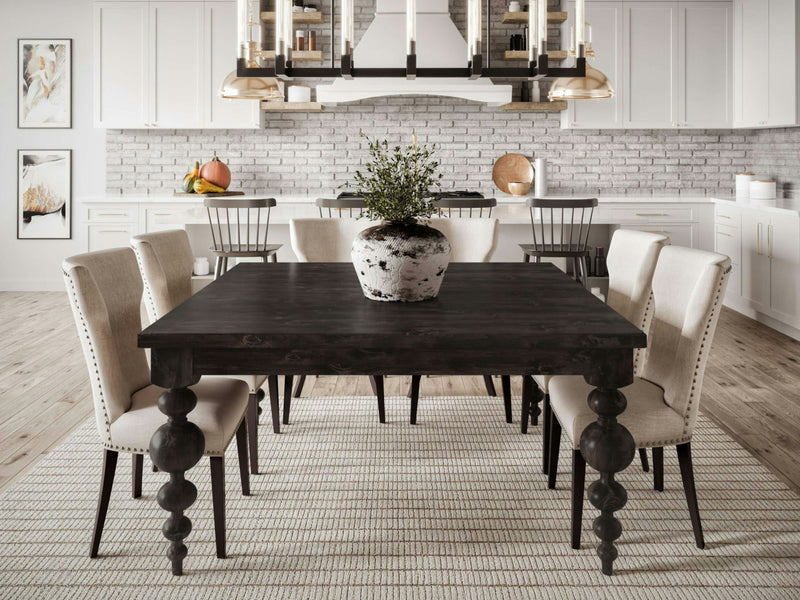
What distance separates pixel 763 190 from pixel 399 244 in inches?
176

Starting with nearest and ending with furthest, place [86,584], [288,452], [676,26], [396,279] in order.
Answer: [86,584], [396,279], [288,452], [676,26]

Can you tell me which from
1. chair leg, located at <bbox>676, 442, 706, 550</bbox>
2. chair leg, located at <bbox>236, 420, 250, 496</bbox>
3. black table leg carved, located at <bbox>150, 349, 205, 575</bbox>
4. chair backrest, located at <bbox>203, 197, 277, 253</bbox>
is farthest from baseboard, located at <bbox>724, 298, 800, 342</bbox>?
black table leg carved, located at <bbox>150, 349, 205, 575</bbox>

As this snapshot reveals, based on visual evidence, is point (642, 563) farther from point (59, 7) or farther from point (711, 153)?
point (59, 7)

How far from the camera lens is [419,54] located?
623cm

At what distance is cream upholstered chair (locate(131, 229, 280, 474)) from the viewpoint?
270cm

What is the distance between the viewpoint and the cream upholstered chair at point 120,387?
2.12 m

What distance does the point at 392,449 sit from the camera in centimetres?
314

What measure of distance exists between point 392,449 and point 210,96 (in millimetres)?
4309

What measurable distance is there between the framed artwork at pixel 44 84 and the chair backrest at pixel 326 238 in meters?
4.07

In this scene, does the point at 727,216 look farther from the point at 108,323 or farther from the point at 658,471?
the point at 108,323

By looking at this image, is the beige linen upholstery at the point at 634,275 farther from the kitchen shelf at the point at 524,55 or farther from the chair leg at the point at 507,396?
the kitchen shelf at the point at 524,55

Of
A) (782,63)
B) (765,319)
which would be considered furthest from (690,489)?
(782,63)

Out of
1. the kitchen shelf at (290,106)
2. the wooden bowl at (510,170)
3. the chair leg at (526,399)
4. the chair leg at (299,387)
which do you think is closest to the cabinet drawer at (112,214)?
the kitchen shelf at (290,106)

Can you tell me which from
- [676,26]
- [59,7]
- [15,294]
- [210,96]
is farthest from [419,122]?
[15,294]
